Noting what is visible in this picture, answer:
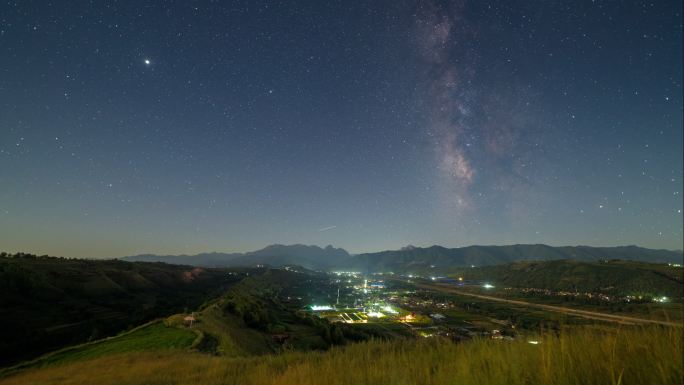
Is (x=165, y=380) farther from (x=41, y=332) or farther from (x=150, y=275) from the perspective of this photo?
(x=150, y=275)

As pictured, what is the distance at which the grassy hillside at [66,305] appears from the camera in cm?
5803

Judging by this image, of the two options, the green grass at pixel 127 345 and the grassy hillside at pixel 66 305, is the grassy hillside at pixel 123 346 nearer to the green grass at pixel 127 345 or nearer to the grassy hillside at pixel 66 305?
the green grass at pixel 127 345

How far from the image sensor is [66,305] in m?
86.8

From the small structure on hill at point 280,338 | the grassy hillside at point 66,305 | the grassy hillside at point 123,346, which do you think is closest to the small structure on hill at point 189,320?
the grassy hillside at point 123,346

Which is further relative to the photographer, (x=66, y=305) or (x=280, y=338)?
(x=66, y=305)

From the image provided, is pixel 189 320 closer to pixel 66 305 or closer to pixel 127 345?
pixel 127 345

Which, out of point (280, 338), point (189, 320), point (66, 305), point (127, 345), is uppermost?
point (127, 345)

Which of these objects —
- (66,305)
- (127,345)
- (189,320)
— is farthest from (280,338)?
(66,305)

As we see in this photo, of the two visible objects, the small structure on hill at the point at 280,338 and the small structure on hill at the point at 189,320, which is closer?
the small structure on hill at the point at 189,320

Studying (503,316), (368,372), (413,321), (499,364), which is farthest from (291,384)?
(503,316)

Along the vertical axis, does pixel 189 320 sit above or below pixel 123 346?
below

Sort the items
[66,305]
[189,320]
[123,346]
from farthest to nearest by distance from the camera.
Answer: [66,305], [189,320], [123,346]

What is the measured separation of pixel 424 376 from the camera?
4.08 metres

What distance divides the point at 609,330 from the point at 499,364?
10.0 ft
